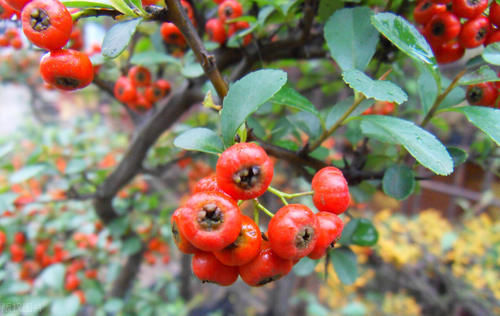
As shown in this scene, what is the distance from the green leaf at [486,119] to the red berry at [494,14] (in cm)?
17

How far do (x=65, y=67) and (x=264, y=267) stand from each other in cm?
42

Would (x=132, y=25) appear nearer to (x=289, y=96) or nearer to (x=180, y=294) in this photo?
(x=289, y=96)

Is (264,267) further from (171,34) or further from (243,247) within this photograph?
(171,34)

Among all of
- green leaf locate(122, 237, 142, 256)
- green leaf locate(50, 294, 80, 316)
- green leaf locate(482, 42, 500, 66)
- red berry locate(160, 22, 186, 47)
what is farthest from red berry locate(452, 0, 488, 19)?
green leaf locate(50, 294, 80, 316)

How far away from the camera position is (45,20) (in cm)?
40

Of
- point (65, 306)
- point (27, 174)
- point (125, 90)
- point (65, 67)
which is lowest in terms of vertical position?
point (65, 306)

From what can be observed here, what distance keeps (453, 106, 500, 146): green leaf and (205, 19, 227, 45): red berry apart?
1.88 ft

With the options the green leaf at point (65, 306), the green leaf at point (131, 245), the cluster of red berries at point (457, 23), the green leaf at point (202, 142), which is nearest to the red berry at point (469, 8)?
the cluster of red berries at point (457, 23)

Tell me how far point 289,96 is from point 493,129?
307mm

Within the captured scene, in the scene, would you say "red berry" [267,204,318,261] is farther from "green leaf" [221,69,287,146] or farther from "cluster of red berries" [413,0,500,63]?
"cluster of red berries" [413,0,500,63]

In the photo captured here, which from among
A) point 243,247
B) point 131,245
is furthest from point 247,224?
point 131,245

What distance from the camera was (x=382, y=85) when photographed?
Result: 16.7 inches

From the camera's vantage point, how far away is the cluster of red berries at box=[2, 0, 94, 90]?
40cm

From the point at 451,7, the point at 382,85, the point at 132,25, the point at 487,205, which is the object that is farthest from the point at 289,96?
the point at 487,205
